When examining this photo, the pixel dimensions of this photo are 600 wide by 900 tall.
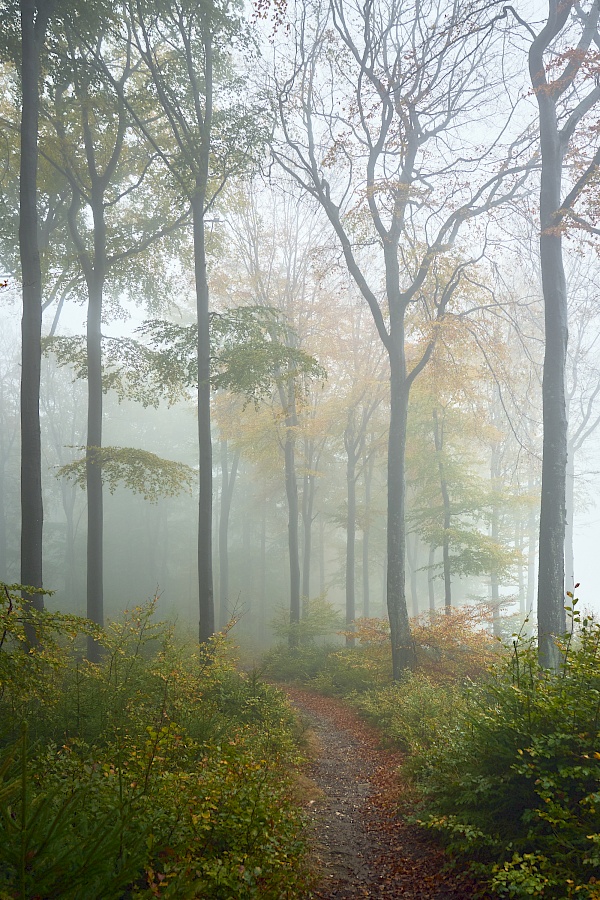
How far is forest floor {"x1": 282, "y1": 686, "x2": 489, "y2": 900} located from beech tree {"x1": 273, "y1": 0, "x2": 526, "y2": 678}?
3.73 m

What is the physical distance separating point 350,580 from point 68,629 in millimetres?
14727

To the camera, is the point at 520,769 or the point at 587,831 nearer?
the point at 587,831

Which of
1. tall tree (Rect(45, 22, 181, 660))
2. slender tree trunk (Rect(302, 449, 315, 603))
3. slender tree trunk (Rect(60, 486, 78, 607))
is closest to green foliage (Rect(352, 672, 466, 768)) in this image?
tall tree (Rect(45, 22, 181, 660))

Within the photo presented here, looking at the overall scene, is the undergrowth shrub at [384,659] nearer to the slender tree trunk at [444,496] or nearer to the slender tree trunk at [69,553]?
the slender tree trunk at [444,496]

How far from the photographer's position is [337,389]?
18.4m

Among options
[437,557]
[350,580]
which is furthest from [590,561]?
[350,580]

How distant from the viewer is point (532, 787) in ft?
11.8

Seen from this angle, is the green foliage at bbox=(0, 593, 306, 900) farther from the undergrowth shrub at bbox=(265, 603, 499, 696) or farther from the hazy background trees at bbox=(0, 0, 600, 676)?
the undergrowth shrub at bbox=(265, 603, 499, 696)

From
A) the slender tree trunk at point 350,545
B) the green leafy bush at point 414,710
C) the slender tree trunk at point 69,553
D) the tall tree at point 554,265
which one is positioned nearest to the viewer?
the green leafy bush at point 414,710

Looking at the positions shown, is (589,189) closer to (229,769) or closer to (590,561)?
(229,769)

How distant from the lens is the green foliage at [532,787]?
2984 millimetres

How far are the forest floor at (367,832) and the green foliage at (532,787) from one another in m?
0.27

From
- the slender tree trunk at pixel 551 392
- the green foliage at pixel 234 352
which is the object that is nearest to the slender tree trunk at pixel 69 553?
the green foliage at pixel 234 352

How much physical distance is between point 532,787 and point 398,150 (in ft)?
35.7
